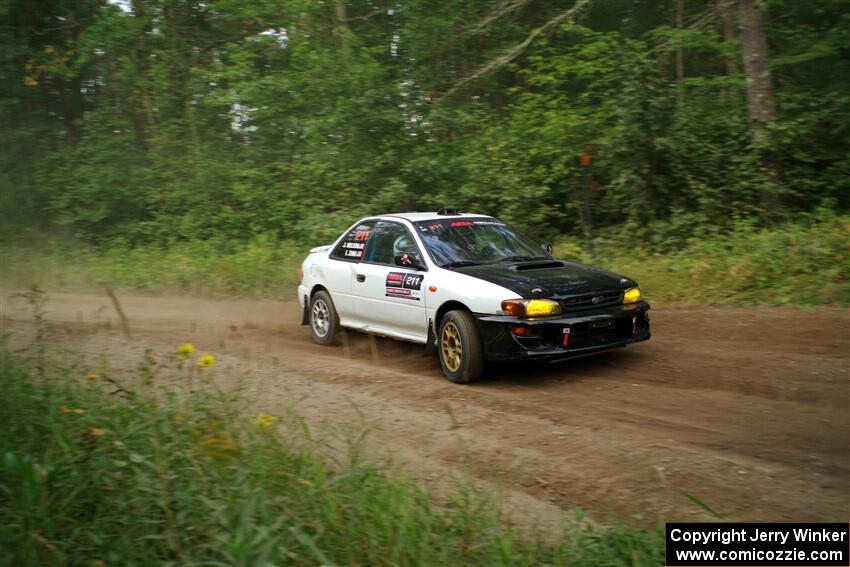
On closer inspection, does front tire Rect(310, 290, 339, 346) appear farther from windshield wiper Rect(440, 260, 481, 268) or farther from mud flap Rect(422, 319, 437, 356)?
windshield wiper Rect(440, 260, 481, 268)

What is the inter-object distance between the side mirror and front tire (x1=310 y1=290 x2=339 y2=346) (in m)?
1.65

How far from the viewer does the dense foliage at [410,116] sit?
1412 centimetres

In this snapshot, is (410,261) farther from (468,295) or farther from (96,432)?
(96,432)

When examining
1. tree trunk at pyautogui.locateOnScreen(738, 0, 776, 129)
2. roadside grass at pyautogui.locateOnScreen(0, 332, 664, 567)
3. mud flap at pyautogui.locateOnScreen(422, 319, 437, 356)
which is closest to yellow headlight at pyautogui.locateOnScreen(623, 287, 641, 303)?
mud flap at pyautogui.locateOnScreen(422, 319, 437, 356)

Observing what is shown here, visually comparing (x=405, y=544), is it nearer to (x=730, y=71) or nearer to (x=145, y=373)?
(x=145, y=373)

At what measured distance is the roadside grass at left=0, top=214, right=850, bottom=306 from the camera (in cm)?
1072

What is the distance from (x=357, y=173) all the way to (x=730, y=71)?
906 cm

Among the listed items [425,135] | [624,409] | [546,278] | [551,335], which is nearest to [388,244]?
[546,278]

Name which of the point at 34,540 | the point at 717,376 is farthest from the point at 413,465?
the point at 717,376

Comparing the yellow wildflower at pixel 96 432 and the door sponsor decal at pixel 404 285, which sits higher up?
the door sponsor decal at pixel 404 285

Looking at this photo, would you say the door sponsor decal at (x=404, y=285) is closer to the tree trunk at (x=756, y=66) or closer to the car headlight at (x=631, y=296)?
the car headlight at (x=631, y=296)

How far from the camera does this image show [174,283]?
16125mm

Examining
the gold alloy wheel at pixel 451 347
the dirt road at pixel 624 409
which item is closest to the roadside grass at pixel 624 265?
the dirt road at pixel 624 409

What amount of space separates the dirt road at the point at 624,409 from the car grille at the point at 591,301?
27.3 inches
